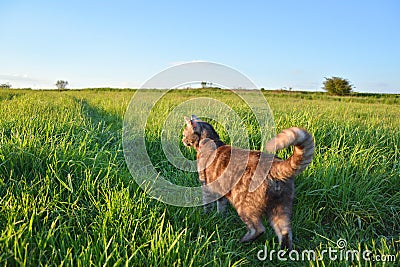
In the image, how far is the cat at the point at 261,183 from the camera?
1.87m

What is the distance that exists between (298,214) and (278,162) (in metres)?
0.76

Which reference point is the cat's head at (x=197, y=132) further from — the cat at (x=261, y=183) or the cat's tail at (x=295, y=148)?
the cat's tail at (x=295, y=148)

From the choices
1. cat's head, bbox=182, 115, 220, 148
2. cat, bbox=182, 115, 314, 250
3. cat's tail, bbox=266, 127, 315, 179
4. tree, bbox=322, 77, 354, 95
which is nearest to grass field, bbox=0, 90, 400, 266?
cat, bbox=182, 115, 314, 250

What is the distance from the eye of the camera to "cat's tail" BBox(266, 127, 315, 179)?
1722 mm

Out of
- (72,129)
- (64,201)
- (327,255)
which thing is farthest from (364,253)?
(72,129)

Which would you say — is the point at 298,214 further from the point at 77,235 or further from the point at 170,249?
the point at 77,235

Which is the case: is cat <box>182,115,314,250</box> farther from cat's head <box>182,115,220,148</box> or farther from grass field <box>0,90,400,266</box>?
cat's head <box>182,115,220,148</box>

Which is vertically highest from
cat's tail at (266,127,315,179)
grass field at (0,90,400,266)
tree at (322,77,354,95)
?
tree at (322,77,354,95)

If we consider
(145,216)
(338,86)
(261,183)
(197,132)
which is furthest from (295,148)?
(338,86)

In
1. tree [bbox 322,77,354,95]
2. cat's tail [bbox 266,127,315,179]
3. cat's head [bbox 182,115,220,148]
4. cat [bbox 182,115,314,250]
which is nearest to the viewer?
cat's tail [bbox 266,127,315,179]

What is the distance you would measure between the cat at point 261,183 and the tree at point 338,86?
117ft

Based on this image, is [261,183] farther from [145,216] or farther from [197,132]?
[197,132]

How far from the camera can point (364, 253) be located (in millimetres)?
2135

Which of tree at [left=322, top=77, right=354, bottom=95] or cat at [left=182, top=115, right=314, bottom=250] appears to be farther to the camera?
tree at [left=322, top=77, right=354, bottom=95]
